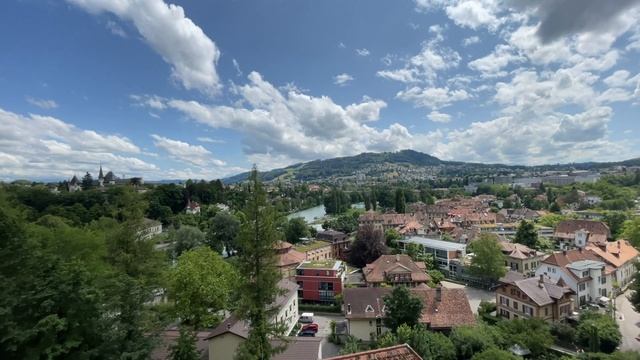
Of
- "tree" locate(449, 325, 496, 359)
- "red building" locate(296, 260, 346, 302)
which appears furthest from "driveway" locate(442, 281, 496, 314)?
"red building" locate(296, 260, 346, 302)

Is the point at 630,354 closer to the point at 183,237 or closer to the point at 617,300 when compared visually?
the point at 617,300

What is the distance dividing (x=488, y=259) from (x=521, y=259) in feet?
27.9

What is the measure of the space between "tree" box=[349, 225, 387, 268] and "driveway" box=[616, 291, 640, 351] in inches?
1092

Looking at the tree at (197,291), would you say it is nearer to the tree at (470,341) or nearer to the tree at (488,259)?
the tree at (470,341)

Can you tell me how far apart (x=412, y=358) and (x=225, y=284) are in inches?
799

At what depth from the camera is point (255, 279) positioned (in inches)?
535

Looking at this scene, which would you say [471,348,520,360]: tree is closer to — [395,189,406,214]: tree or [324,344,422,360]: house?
[324,344,422,360]: house

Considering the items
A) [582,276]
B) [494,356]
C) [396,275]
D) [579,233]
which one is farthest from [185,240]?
[579,233]

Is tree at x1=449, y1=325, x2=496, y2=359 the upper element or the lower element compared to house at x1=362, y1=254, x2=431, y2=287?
lower

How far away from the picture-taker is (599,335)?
87.0 ft

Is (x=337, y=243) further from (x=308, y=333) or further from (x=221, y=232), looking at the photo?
(x=308, y=333)

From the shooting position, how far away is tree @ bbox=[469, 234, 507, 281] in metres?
43.1

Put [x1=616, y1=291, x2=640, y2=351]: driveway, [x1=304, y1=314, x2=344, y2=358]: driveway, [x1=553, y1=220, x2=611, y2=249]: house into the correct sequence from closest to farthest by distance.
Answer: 1. [x1=304, y1=314, x2=344, y2=358]: driveway
2. [x1=616, y1=291, x2=640, y2=351]: driveway
3. [x1=553, y1=220, x2=611, y2=249]: house

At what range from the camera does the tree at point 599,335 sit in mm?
26141
